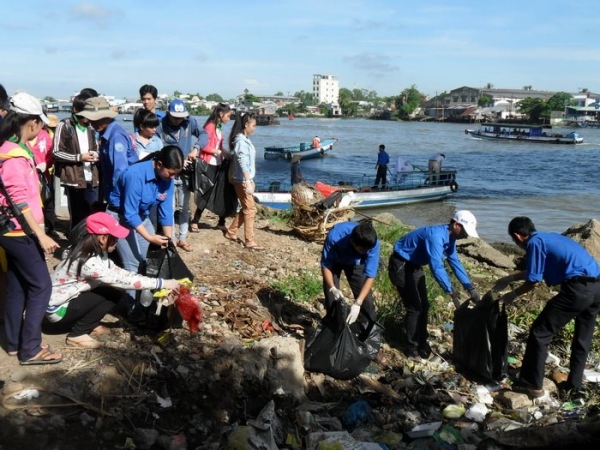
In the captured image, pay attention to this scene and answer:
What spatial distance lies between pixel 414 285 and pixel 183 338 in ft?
Result: 6.89

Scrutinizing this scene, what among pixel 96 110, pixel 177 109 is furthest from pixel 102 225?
pixel 177 109

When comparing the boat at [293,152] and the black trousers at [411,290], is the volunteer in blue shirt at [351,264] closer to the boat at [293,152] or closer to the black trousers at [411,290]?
the black trousers at [411,290]

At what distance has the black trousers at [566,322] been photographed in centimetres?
459

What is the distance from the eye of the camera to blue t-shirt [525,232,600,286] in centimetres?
454

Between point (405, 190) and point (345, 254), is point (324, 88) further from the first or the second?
point (345, 254)

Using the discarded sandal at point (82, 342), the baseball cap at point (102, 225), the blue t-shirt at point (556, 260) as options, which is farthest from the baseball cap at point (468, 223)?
the discarded sandal at point (82, 342)

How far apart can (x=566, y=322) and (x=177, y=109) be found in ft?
14.6

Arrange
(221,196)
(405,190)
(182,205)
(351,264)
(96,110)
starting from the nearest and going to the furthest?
(351,264) → (96,110) → (182,205) → (221,196) → (405,190)

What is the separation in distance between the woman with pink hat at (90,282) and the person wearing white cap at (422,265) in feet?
7.08

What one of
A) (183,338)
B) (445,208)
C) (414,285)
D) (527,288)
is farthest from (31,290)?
(445,208)

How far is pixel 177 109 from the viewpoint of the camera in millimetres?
6363

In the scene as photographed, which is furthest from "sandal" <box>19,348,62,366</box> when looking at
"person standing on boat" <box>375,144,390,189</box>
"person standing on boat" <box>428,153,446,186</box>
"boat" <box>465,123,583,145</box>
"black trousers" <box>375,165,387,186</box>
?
"boat" <box>465,123,583,145</box>

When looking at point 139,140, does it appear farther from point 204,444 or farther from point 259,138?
point 259,138

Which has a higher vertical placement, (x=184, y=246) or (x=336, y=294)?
(x=336, y=294)
